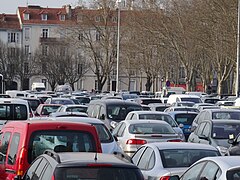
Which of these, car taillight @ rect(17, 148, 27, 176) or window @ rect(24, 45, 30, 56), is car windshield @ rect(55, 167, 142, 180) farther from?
window @ rect(24, 45, 30, 56)

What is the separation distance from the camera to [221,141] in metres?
21.4

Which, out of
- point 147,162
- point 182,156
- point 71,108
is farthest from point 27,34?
point 182,156

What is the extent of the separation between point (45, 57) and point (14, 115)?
81.5 metres

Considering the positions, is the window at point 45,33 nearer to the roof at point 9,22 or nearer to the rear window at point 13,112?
the roof at point 9,22

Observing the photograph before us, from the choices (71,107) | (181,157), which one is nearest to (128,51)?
(71,107)

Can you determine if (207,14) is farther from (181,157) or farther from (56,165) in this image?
(56,165)

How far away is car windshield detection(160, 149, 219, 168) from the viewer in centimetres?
1359

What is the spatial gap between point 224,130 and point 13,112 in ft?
20.7

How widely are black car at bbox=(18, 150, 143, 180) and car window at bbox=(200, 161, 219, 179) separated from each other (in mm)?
1492

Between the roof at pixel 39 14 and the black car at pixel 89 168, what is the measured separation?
373ft

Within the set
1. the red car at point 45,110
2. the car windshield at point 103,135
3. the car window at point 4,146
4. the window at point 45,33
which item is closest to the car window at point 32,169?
the car window at point 4,146

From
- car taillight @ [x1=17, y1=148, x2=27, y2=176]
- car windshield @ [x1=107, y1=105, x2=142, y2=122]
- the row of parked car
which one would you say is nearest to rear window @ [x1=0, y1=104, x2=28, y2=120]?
car windshield @ [x1=107, y1=105, x2=142, y2=122]

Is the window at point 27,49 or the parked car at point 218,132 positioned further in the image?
the window at point 27,49

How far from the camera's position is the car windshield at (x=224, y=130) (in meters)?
21.6
